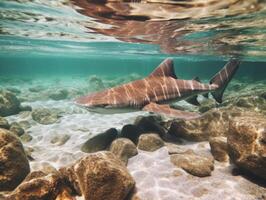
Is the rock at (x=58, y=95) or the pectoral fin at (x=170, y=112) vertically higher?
the pectoral fin at (x=170, y=112)

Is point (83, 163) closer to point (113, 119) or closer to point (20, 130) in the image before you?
point (20, 130)

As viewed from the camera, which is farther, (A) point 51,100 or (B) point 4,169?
(A) point 51,100

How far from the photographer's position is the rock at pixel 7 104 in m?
14.3

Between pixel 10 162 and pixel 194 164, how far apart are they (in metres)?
4.87

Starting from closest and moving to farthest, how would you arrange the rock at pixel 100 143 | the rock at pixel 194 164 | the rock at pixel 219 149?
the rock at pixel 194 164
the rock at pixel 219 149
the rock at pixel 100 143

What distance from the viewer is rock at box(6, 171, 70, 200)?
4.47m

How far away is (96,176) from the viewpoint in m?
4.90

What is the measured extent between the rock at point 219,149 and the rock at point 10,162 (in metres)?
5.63

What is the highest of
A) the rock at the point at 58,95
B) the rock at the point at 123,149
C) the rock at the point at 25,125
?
the rock at the point at 123,149

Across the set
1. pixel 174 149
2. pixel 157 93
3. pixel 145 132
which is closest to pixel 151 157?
pixel 174 149

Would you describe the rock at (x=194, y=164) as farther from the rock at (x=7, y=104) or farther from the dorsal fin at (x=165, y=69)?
the rock at (x=7, y=104)

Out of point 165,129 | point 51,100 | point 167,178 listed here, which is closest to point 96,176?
point 167,178

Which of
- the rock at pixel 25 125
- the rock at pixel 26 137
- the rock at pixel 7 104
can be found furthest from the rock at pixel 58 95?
the rock at pixel 26 137

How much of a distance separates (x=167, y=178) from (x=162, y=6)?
23.5ft
